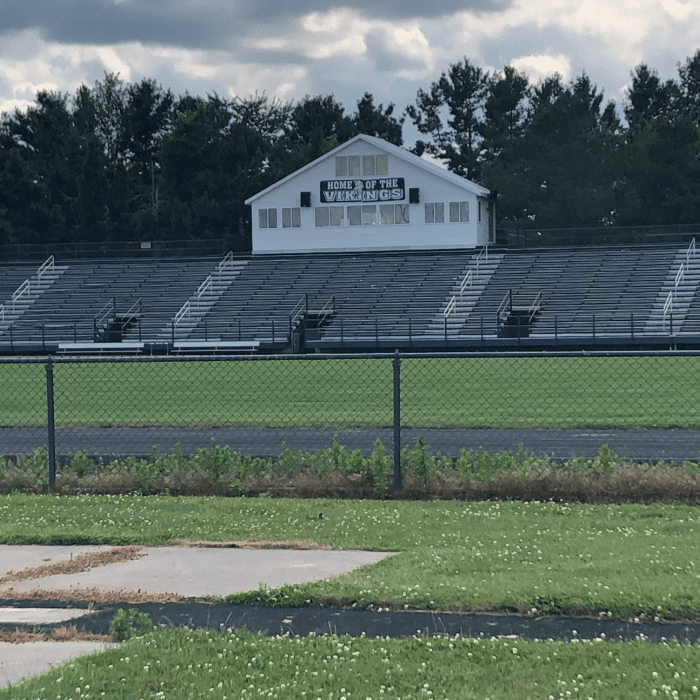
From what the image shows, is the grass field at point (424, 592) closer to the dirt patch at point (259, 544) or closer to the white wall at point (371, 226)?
the dirt patch at point (259, 544)

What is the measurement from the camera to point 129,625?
6.14m

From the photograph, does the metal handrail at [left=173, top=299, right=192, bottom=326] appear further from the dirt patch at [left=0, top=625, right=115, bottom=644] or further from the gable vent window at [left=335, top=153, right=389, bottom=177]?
the dirt patch at [left=0, top=625, right=115, bottom=644]

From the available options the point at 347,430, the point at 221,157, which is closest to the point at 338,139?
the point at 221,157

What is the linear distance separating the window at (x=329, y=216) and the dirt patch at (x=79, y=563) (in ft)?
164

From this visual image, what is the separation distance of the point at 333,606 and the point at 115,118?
8495 centimetres

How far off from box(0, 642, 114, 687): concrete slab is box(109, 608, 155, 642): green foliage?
131 mm

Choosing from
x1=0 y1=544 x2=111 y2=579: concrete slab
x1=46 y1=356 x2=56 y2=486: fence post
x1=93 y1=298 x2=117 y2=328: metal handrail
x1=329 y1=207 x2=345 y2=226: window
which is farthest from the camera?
x1=329 y1=207 x2=345 y2=226: window

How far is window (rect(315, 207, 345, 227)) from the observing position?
Result: 57625 mm

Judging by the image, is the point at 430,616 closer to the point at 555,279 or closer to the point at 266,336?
the point at 266,336

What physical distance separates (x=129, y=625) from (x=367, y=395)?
17288 millimetres

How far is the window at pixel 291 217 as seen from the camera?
58500mm

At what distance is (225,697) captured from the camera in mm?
5016

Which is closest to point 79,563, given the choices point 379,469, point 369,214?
point 379,469

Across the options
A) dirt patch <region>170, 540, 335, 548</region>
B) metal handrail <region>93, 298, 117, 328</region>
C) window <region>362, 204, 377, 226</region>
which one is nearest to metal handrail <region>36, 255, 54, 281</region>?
metal handrail <region>93, 298, 117, 328</region>
